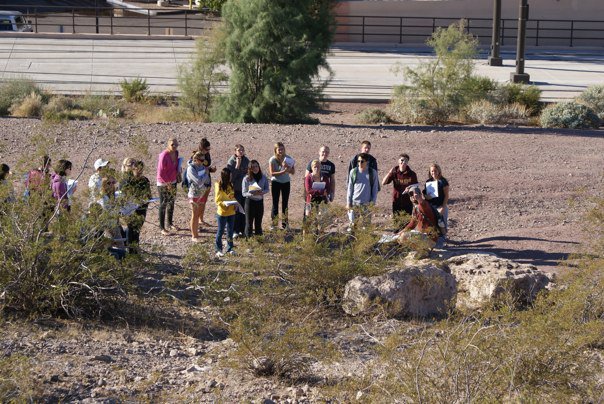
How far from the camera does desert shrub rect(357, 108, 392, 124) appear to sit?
2361cm

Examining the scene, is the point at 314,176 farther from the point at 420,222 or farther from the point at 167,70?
the point at 167,70

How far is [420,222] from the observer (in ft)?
41.9

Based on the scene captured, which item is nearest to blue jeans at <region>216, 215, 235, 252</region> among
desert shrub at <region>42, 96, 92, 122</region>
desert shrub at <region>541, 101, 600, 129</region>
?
desert shrub at <region>42, 96, 92, 122</region>

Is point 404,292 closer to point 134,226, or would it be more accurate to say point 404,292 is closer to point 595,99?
point 134,226

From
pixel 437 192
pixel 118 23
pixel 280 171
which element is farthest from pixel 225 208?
pixel 118 23

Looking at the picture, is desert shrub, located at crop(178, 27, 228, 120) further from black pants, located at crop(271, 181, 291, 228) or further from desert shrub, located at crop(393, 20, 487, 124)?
black pants, located at crop(271, 181, 291, 228)

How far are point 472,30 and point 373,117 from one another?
871 inches

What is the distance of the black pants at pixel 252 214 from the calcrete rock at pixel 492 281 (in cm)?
295

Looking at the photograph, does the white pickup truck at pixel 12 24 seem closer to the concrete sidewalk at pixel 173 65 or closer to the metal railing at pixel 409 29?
the metal railing at pixel 409 29

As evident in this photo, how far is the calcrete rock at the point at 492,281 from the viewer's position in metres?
10.9

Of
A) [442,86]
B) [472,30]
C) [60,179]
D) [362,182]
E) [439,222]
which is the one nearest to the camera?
[60,179]

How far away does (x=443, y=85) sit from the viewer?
23.4m

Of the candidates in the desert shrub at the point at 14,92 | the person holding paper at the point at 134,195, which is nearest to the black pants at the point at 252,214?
the person holding paper at the point at 134,195

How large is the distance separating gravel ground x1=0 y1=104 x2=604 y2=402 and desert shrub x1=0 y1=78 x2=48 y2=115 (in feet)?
10.2
